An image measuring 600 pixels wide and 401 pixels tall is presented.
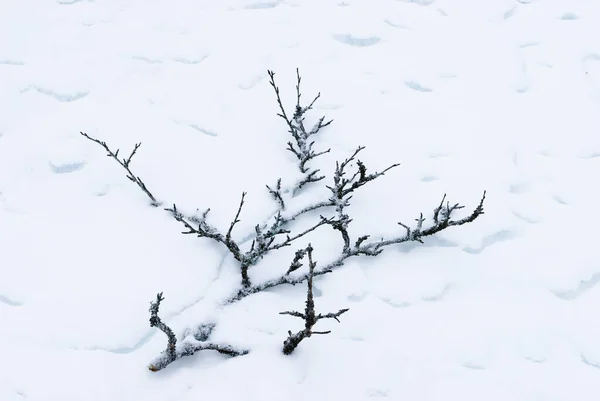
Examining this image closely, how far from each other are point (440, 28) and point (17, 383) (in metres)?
3.37

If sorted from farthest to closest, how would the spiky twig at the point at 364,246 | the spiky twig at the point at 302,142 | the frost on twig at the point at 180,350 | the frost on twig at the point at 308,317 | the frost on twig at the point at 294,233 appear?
the spiky twig at the point at 302,142
the spiky twig at the point at 364,246
the frost on twig at the point at 294,233
the frost on twig at the point at 180,350
the frost on twig at the point at 308,317

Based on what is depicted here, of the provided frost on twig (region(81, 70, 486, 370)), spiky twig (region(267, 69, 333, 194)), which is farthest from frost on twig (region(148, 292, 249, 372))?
spiky twig (region(267, 69, 333, 194))

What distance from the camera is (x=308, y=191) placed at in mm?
2555

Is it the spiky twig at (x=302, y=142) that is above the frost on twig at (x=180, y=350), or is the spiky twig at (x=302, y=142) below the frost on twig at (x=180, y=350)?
above

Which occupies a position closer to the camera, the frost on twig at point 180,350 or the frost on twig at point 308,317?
the frost on twig at point 308,317

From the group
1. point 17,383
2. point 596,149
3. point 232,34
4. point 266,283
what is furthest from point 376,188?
point 17,383

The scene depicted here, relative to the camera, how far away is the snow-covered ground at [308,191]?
77.4 inches

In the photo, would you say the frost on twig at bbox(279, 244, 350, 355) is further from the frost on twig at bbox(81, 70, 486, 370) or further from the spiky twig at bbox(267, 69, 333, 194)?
the spiky twig at bbox(267, 69, 333, 194)

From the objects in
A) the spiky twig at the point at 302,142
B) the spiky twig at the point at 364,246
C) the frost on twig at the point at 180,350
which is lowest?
the frost on twig at the point at 180,350

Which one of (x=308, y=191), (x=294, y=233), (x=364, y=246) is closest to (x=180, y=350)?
(x=294, y=233)

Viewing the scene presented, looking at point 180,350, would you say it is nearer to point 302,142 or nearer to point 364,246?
point 364,246

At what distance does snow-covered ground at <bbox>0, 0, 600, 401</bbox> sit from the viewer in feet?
6.45

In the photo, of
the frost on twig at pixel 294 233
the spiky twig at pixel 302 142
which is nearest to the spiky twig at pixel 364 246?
the frost on twig at pixel 294 233

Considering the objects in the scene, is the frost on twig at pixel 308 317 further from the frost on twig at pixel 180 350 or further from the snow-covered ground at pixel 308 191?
the frost on twig at pixel 180 350
